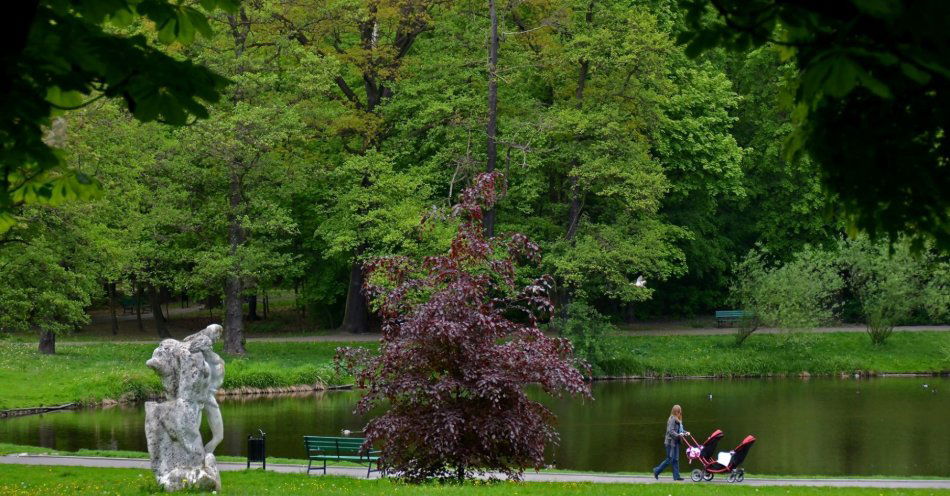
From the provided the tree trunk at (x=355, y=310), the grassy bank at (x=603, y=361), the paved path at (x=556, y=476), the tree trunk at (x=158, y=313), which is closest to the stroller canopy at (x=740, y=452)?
the paved path at (x=556, y=476)

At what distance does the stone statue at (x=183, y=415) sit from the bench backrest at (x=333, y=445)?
2.15 metres

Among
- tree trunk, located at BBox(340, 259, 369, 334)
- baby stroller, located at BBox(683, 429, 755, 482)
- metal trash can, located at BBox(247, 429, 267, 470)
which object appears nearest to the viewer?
baby stroller, located at BBox(683, 429, 755, 482)

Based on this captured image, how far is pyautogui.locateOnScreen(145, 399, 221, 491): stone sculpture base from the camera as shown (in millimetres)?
15516

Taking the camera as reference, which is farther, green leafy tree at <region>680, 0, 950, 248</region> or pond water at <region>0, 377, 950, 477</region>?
pond water at <region>0, 377, 950, 477</region>

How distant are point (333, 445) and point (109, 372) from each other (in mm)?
13428

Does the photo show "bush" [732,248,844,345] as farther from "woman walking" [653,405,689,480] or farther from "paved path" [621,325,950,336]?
"woman walking" [653,405,689,480]

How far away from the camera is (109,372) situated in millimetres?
30188

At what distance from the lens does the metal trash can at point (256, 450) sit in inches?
714

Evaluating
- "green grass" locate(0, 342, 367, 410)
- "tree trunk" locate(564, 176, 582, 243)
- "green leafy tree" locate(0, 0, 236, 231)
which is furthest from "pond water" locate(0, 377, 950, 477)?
"green leafy tree" locate(0, 0, 236, 231)

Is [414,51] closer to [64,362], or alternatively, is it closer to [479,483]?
[64,362]

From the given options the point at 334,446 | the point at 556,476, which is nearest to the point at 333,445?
the point at 334,446

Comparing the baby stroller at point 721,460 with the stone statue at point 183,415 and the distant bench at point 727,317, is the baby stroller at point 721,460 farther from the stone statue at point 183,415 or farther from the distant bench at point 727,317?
the distant bench at point 727,317

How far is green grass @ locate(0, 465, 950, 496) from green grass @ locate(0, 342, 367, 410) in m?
9.67

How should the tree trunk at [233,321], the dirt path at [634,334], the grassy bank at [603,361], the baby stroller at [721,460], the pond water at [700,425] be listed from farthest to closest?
the dirt path at [634,334], the tree trunk at [233,321], the grassy bank at [603,361], the pond water at [700,425], the baby stroller at [721,460]
